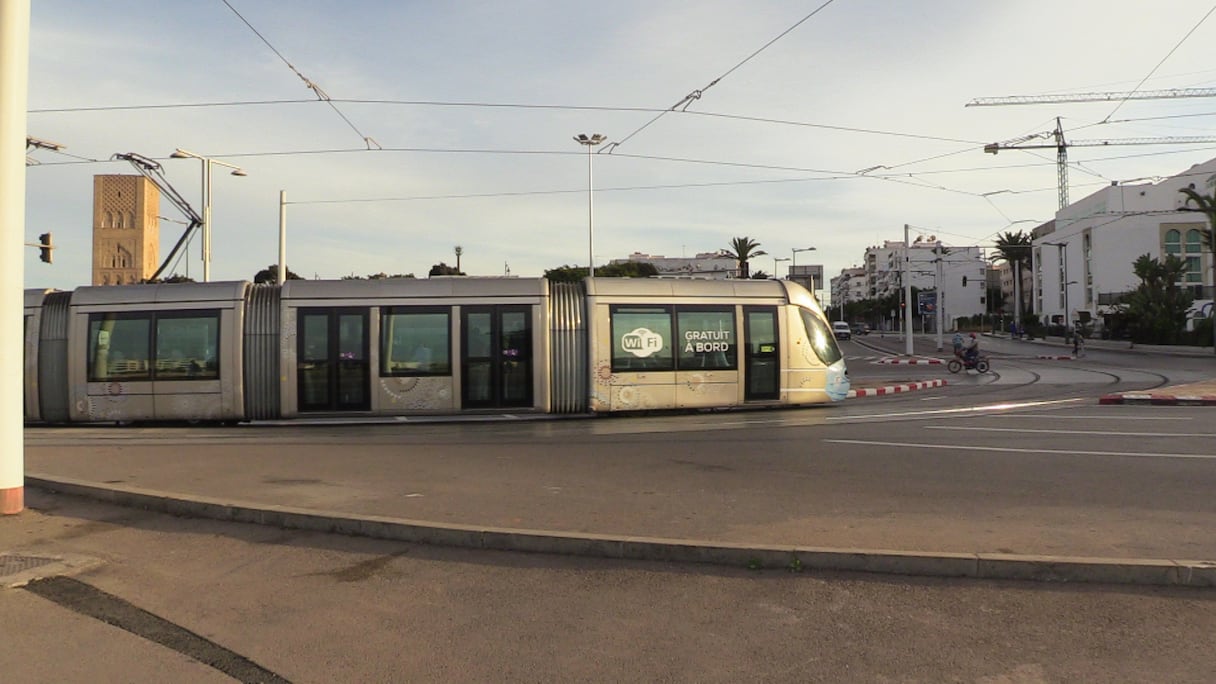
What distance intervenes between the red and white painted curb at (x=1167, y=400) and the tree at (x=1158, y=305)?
4367cm

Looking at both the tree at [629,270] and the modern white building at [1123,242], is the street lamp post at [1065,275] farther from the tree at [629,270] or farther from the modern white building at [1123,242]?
the tree at [629,270]

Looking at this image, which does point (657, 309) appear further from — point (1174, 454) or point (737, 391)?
point (1174, 454)

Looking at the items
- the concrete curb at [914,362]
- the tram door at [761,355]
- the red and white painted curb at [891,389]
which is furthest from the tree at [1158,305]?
the tram door at [761,355]

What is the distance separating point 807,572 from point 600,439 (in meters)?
8.04

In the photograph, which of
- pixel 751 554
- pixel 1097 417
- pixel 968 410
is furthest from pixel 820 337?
pixel 751 554

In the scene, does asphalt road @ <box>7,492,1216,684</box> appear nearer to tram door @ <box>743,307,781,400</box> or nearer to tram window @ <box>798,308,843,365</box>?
tram door @ <box>743,307,781,400</box>

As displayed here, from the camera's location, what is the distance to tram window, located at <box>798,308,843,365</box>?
18.2 m

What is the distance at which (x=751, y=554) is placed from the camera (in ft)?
19.0

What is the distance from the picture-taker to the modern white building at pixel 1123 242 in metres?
82.3

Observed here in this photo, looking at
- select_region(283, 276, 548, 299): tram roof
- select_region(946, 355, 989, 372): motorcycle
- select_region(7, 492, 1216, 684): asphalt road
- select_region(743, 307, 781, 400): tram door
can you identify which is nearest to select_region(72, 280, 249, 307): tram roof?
select_region(283, 276, 548, 299): tram roof

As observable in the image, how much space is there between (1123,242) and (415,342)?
294 feet

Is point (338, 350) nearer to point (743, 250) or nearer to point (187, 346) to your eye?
point (187, 346)

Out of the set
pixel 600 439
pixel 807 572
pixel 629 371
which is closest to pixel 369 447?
pixel 600 439

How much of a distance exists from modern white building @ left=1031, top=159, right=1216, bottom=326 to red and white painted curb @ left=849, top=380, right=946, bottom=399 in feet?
192
